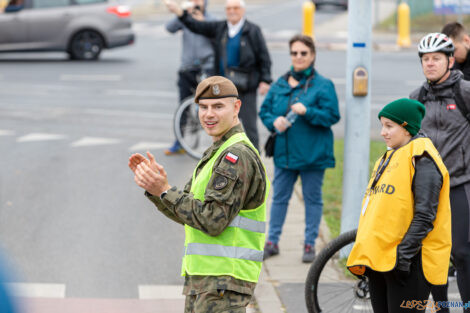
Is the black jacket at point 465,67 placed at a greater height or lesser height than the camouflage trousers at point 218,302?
greater

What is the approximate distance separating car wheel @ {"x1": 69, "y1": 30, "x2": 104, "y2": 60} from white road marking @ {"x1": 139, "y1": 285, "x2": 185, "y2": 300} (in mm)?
14559

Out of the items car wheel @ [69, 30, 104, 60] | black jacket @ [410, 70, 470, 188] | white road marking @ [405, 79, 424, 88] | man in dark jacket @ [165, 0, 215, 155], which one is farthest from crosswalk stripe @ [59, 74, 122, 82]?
black jacket @ [410, 70, 470, 188]

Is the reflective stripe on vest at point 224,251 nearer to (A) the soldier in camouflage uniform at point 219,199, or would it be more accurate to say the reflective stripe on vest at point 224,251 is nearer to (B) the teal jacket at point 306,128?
(A) the soldier in camouflage uniform at point 219,199

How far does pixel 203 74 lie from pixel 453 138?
5.13m

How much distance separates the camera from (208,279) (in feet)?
12.8

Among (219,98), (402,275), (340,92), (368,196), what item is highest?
(219,98)

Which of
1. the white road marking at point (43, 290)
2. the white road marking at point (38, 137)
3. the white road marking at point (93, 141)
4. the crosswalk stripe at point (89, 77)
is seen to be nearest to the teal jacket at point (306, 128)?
the white road marking at point (43, 290)

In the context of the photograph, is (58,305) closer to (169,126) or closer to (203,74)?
(203,74)

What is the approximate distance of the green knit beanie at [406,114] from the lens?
4375 mm

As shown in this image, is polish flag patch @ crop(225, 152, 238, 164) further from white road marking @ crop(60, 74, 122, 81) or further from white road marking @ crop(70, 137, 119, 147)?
white road marking @ crop(60, 74, 122, 81)

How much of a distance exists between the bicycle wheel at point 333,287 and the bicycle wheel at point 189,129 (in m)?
4.87

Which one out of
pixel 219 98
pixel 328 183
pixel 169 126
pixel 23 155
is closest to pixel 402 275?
pixel 219 98

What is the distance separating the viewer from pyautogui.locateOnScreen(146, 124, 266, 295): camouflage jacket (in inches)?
148

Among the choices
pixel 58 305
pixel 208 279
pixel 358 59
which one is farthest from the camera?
pixel 358 59
